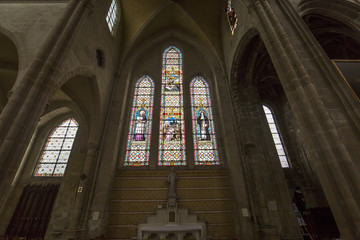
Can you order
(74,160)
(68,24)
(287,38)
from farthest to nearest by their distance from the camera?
(74,160)
(68,24)
(287,38)

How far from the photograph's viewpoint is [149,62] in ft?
35.8

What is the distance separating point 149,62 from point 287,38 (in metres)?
8.30

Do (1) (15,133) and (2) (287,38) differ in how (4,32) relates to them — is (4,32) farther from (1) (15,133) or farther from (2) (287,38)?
(2) (287,38)

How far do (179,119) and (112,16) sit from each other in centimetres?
651

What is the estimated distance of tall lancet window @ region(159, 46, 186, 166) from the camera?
8.19 m

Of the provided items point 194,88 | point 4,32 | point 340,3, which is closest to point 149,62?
point 194,88

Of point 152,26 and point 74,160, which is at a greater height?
point 152,26

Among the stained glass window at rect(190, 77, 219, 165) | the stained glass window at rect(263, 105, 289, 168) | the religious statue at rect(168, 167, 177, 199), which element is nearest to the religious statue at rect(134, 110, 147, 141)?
the religious statue at rect(168, 167, 177, 199)

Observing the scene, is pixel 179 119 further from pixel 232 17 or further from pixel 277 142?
pixel 277 142

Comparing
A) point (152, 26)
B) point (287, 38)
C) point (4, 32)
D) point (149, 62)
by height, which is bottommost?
point (287, 38)

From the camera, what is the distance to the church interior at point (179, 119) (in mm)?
3625

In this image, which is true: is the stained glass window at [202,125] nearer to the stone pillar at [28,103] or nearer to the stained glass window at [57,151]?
the stone pillar at [28,103]

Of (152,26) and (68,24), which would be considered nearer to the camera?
(68,24)

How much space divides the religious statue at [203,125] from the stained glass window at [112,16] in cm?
650
